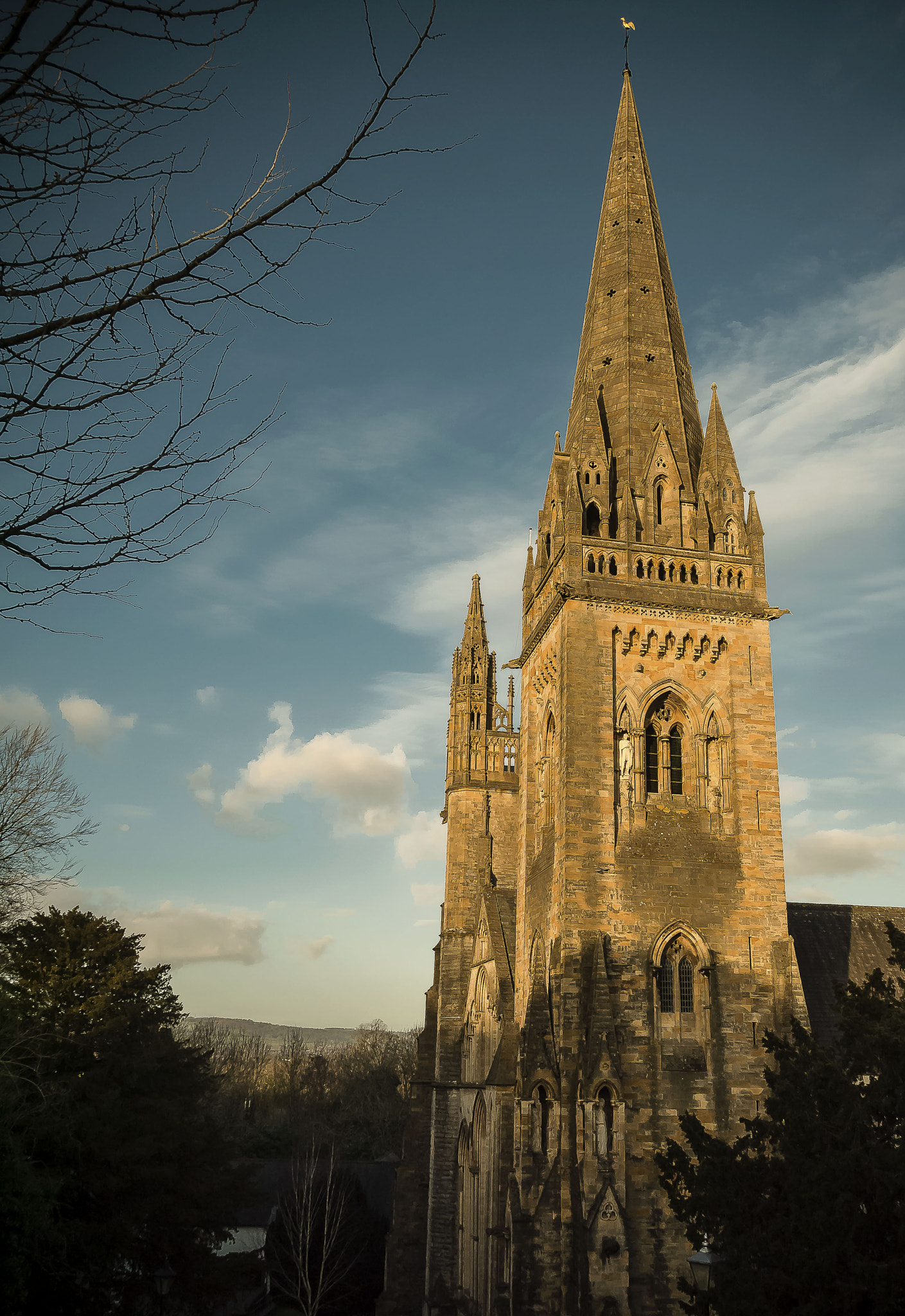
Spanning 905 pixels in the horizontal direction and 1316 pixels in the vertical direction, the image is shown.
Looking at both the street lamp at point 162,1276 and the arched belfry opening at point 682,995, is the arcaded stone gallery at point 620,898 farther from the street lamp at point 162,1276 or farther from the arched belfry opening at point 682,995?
the street lamp at point 162,1276

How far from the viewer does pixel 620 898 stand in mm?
20500

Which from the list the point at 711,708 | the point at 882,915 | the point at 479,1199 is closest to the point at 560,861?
the point at 711,708

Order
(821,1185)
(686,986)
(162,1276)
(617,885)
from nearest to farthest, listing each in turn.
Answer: (821,1185)
(686,986)
(617,885)
(162,1276)

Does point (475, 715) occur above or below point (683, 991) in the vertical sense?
above

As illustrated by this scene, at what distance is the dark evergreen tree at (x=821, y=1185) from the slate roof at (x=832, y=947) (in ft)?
29.6

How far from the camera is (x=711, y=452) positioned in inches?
982

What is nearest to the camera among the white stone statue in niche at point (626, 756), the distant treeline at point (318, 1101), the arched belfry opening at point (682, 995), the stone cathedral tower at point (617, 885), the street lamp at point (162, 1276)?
the stone cathedral tower at point (617, 885)

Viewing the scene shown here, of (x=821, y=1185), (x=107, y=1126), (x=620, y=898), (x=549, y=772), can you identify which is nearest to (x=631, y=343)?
(x=549, y=772)

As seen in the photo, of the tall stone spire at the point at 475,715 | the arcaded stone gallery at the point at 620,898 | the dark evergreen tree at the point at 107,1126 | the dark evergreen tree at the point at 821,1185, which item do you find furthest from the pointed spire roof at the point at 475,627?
the dark evergreen tree at the point at 821,1185

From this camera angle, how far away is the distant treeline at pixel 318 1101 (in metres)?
48.7

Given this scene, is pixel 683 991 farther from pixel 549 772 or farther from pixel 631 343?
pixel 631 343

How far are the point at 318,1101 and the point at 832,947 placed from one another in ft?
170

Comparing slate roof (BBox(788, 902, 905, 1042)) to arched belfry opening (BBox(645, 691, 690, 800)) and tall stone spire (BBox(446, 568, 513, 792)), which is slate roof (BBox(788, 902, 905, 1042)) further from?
tall stone spire (BBox(446, 568, 513, 792))

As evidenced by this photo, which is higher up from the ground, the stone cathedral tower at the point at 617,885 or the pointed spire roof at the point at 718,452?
the pointed spire roof at the point at 718,452
